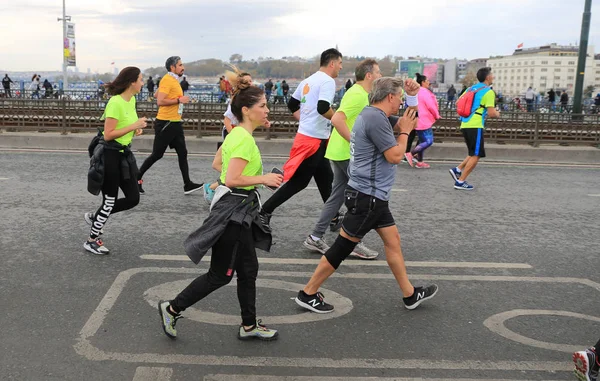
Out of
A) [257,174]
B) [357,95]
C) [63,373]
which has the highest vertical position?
[357,95]

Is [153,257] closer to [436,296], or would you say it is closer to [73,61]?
[436,296]

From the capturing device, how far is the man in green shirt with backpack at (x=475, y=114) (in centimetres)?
953

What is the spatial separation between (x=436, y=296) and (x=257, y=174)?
6.41 ft

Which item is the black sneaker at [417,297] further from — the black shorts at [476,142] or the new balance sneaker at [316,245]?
the black shorts at [476,142]

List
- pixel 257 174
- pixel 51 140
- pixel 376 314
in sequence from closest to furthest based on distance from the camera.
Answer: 1. pixel 257 174
2. pixel 376 314
3. pixel 51 140

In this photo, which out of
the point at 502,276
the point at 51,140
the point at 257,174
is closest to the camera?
the point at 257,174

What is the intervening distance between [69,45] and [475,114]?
137ft

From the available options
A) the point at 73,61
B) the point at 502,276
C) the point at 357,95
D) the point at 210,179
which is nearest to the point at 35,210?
the point at 210,179

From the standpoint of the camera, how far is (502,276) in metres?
5.31

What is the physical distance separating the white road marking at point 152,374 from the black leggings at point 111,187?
→ 2501mm

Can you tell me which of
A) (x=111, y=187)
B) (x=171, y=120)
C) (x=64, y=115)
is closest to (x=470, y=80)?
(x=171, y=120)

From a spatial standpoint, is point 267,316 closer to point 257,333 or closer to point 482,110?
point 257,333

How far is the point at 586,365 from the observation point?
3312mm

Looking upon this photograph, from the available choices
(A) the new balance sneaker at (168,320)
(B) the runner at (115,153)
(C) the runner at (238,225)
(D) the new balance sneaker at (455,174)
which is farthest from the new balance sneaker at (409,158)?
(A) the new balance sneaker at (168,320)
